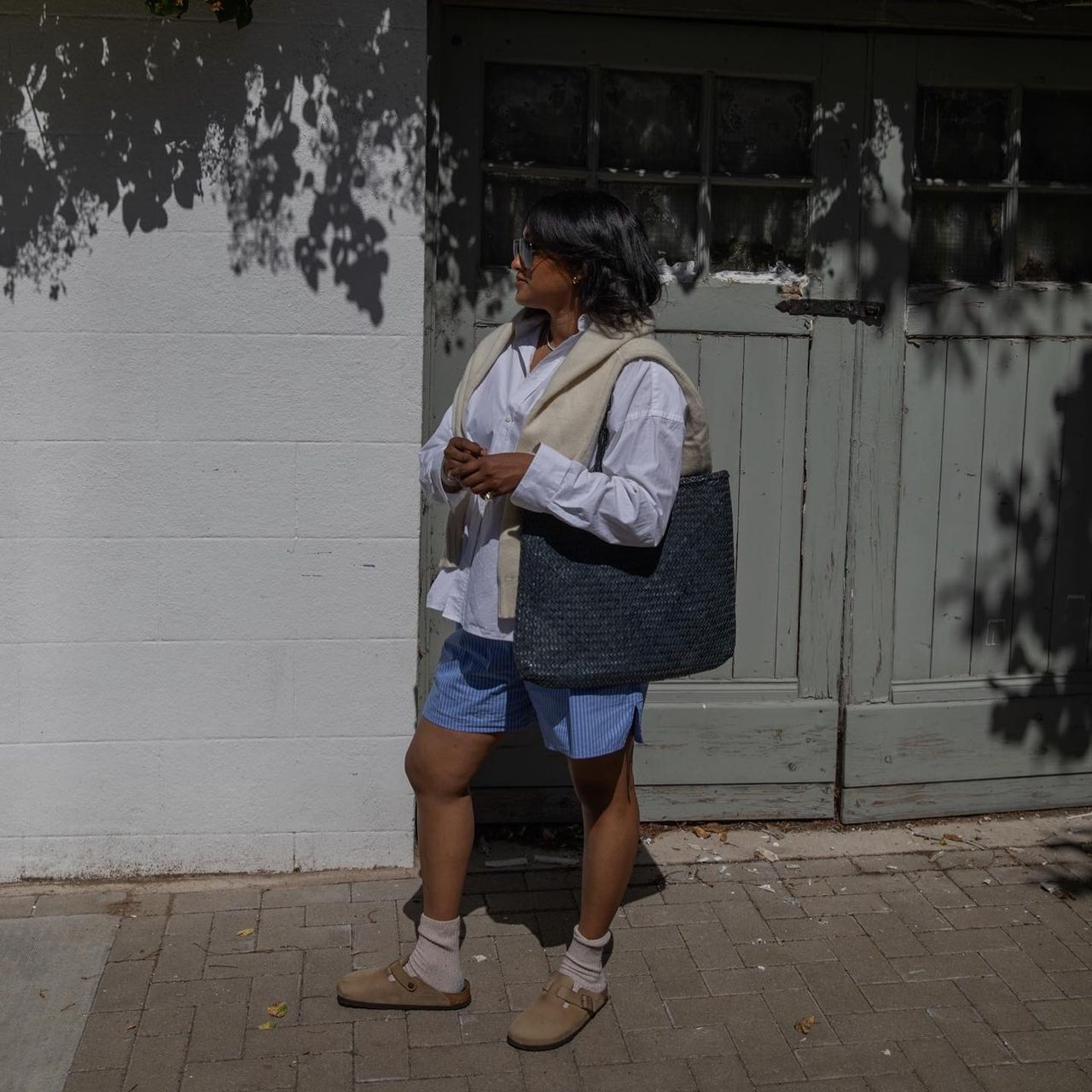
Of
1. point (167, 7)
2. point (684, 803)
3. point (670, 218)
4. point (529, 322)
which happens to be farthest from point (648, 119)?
point (684, 803)

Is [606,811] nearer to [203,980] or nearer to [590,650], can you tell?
[590,650]

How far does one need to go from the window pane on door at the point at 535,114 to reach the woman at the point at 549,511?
998 mm

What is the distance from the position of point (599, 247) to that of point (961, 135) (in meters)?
1.80

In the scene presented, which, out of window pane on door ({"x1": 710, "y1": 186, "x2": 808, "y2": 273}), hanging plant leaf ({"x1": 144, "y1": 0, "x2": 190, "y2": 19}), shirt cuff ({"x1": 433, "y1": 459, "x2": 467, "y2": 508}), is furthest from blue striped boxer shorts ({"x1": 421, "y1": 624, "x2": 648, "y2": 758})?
hanging plant leaf ({"x1": 144, "y1": 0, "x2": 190, "y2": 19})

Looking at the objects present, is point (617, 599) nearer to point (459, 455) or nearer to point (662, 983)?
point (459, 455)

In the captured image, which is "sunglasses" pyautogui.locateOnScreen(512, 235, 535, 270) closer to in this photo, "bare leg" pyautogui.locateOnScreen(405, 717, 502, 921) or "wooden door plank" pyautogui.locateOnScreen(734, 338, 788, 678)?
"bare leg" pyautogui.locateOnScreen(405, 717, 502, 921)

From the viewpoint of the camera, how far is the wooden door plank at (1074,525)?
4.64 m

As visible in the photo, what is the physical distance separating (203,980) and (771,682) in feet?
6.37

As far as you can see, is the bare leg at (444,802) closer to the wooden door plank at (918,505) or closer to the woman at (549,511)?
the woman at (549,511)

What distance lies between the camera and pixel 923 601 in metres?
4.66

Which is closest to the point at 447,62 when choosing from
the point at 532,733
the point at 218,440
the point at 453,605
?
the point at 218,440

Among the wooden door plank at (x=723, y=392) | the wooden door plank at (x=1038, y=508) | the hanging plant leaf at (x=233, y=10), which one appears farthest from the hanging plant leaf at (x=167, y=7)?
the wooden door plank at (x=1038, y=508)

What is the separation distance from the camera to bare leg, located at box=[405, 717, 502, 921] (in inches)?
134

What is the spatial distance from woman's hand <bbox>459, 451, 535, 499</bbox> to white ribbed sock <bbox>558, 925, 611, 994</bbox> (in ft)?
3.60
